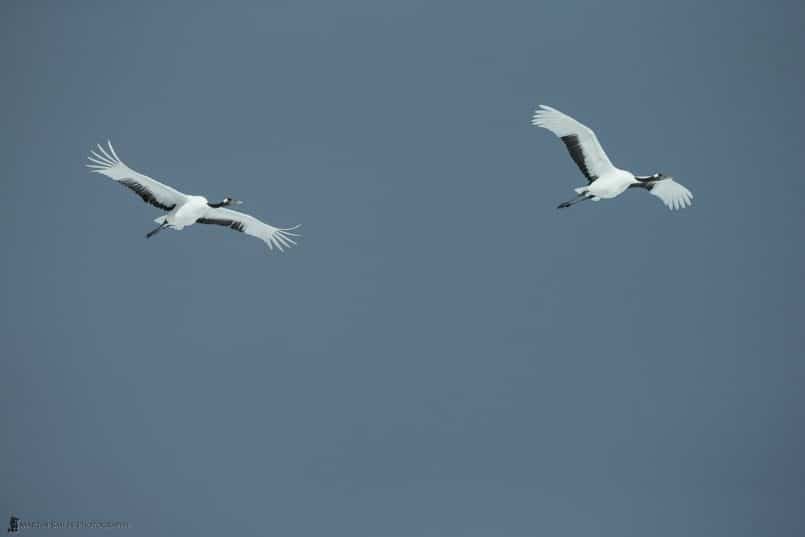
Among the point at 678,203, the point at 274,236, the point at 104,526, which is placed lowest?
the point at 104,526

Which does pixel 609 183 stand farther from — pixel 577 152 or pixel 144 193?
pixel 144 193

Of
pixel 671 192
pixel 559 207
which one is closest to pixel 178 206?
pixel 559 207

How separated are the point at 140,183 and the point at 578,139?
12.6 meters

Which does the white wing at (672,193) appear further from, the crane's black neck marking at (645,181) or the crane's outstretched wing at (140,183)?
the crane's outstretched wing at (140,183)

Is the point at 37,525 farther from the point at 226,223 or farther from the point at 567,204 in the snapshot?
the point at 567,204

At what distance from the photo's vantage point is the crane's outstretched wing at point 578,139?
1449 inches

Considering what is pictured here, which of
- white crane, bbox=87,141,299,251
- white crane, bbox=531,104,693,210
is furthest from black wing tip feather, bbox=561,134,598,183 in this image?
white crane, bbox=87,141,299,251

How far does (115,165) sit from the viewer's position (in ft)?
119

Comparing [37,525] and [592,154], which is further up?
[592,154]

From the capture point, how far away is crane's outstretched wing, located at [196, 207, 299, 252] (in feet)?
130

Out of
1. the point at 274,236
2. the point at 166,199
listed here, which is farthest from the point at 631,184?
the point at 166,199

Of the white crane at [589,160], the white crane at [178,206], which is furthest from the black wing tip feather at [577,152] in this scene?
the white crane at [178,206]

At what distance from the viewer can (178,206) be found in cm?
3841

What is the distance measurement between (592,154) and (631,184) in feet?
6.47
